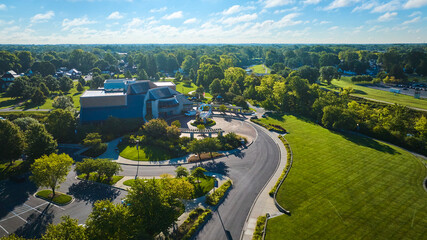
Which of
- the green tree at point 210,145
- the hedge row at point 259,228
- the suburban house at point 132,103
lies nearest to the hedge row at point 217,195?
the hedge row at point 259,228

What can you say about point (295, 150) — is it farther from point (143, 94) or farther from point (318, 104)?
point (143, 94)

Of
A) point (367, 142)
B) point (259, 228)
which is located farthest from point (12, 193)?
point (367, 142)

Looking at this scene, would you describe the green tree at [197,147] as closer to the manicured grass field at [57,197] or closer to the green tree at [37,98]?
the manicured grass field at [57,197]

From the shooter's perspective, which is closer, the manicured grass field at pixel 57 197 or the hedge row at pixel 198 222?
the hedge row at pixel 198 222

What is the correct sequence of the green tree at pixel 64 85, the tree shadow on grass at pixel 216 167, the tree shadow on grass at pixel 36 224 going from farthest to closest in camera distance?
the green tree at pixel 64 85 < the tree shadow on grass at pixel 216 167 < the tree shadow on grass at pixel 36 224

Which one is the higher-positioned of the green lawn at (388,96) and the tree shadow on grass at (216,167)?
the green lawn at (388,96)

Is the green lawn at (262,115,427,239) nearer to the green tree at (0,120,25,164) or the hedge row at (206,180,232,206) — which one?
the hedge row at (206,180,232,206)
